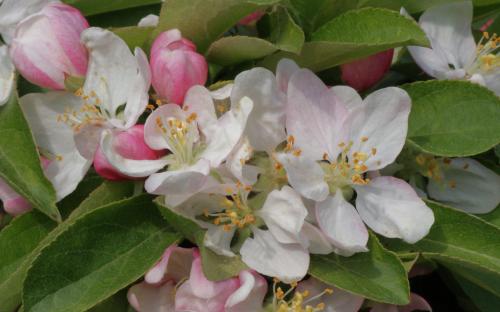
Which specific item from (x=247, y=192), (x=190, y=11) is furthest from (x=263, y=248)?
(x=190, y=11)

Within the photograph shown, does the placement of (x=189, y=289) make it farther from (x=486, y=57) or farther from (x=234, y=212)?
(x=486, y=57)

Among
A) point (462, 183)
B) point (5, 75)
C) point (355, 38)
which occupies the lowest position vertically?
point (462, 183)

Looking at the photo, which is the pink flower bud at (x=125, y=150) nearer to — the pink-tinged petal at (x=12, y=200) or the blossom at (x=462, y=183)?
the pink-tinged petal at (x=12, y=200)

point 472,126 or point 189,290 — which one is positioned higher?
point 472,126

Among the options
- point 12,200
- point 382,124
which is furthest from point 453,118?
point 12,200

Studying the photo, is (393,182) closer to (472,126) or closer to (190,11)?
(472,126)
